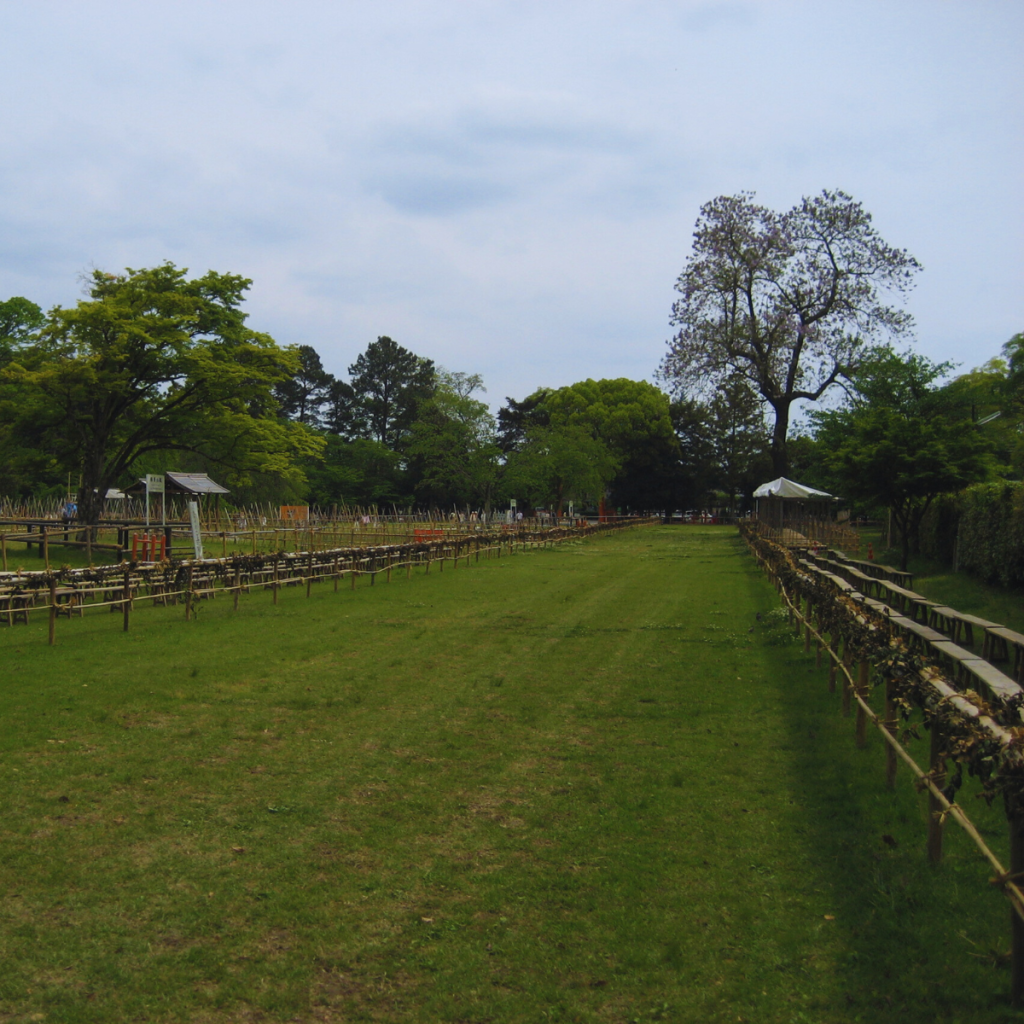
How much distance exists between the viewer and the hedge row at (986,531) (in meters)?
15.7

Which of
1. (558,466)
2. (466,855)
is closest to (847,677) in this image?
(466,855)

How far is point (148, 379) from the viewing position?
29281 millimetres

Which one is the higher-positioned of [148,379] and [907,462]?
[148,379]

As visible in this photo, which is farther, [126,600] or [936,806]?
[126,600]

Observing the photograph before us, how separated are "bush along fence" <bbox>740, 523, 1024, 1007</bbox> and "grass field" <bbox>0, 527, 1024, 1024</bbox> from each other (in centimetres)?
30

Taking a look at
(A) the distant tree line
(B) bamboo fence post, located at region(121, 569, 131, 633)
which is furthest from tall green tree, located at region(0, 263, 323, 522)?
(B) bamboo fence post, located at region(121, 569, 131, 633)

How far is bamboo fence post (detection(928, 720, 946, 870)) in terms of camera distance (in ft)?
14.9

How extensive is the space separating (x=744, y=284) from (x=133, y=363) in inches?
1138

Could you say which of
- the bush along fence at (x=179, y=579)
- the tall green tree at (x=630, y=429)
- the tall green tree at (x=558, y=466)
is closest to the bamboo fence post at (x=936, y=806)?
the bush along fence at (x=179, y=579)

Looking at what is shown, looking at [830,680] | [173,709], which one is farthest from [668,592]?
[173,709]

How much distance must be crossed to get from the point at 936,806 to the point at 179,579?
13118 millimetres

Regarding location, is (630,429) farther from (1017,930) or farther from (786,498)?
(1017,930)

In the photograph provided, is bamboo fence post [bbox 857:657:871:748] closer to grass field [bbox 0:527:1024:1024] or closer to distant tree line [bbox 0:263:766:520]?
grass field [bbox 0:527:1024:1024]

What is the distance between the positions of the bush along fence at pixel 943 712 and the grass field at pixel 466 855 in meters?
0.30
